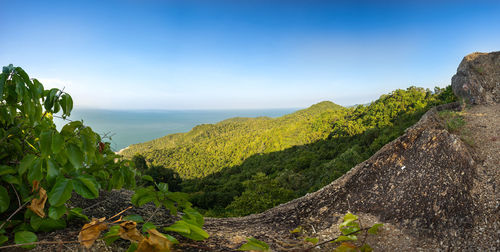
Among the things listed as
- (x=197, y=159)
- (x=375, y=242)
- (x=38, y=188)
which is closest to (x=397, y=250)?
(x=375, y=242)

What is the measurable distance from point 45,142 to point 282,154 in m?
67.0

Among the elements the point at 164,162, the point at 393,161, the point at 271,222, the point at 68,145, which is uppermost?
the point at 68,145

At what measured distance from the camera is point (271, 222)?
351 centimetres

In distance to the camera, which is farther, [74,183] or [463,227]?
[463,227]

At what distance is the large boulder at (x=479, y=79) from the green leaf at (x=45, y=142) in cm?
1434

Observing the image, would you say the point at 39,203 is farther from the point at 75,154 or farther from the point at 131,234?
the point at 131,234

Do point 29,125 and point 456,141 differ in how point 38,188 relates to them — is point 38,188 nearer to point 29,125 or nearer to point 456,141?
point 29,125

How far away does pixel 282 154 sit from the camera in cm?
6656

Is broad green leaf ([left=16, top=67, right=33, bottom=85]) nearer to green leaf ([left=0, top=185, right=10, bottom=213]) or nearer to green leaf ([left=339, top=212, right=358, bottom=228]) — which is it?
green leaf ([left=0, top=185, right=10, bottom=213])

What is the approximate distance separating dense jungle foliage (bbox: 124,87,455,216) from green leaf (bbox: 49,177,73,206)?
958cm

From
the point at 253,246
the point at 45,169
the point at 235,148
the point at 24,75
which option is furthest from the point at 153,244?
the point at 235,148

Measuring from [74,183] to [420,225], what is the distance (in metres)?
3.53

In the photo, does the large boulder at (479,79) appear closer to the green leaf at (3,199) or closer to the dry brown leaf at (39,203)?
the dry brown leaf at (39,203)

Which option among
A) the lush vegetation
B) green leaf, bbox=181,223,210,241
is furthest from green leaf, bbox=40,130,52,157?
green leaf, bbox=181,223,210,241
